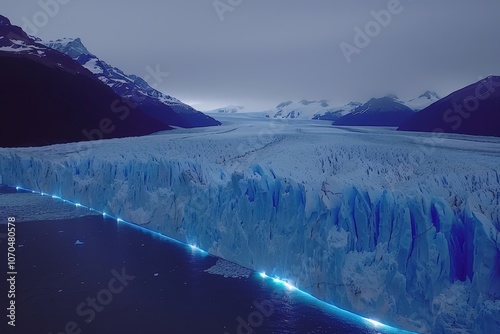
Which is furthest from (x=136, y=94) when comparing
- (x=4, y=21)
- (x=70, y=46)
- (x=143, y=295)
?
(x=143, y=295)

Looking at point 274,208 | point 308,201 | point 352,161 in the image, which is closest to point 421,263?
point 308,201

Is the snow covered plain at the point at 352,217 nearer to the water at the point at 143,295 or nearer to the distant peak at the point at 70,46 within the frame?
the water at the point at 143,295

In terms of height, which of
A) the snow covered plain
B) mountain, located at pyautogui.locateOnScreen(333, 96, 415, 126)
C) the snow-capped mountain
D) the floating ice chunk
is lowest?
the floating ice chunk

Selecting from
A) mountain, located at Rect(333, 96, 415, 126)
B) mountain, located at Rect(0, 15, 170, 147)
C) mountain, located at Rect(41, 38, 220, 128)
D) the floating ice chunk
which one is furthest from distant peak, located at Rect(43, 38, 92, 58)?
the floating ice chunk

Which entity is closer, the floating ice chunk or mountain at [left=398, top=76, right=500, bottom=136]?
the floating ice chunk

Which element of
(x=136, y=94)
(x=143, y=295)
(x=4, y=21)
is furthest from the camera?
(x=136, y=94)

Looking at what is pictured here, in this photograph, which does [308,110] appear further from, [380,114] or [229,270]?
[229,270]

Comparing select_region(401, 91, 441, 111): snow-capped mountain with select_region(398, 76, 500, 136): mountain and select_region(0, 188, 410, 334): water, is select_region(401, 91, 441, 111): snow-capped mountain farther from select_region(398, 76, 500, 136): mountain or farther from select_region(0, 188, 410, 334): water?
select_region(0, 188, 410, 334): water
